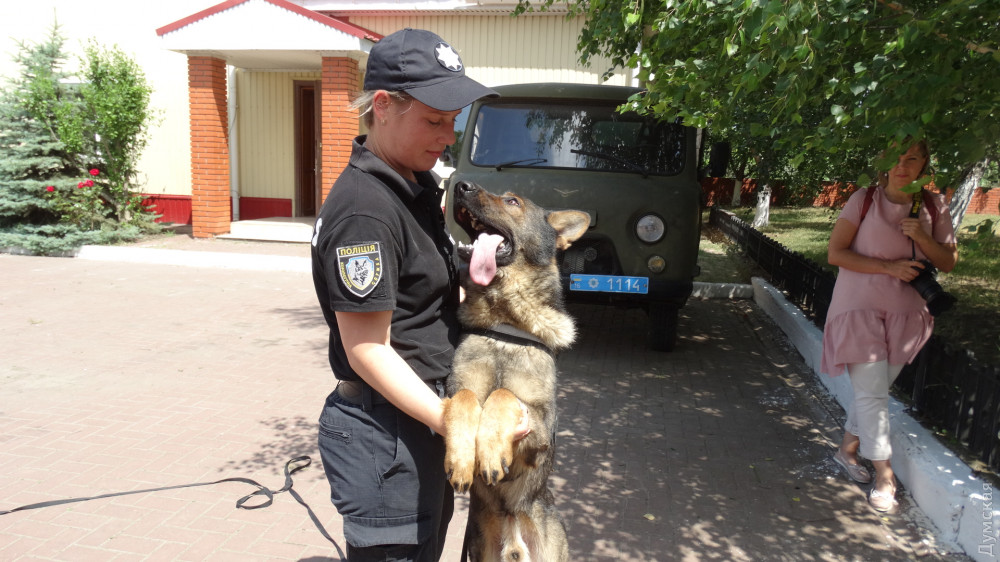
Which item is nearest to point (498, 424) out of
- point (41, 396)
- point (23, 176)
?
point (41, 396)

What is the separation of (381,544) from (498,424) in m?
0.47

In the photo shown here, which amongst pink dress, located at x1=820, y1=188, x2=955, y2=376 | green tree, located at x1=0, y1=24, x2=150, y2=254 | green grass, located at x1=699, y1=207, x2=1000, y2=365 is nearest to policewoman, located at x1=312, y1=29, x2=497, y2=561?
green grass, located at x1=699, y1=207, x2=1000, y2=365

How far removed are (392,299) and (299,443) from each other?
3430 mm

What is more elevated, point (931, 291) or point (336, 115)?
point (336, 115)

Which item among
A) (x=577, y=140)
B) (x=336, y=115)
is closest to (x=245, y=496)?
(x=577, y=140)

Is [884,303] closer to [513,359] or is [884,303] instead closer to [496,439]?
[513,359]

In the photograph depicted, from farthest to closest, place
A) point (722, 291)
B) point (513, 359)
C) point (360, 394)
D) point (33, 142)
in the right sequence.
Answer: point (33, 142) < point (722, 291) < point (513, 359) < point (360, 394)

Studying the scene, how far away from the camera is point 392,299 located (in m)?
1.65

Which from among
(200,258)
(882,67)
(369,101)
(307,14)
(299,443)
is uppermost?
(307,14)

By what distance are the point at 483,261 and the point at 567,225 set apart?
2.38ft

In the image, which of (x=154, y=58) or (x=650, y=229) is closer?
(x=650, y=229)

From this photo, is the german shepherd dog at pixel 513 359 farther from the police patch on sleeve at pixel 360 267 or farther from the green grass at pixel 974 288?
the green grass at pixel 974 288

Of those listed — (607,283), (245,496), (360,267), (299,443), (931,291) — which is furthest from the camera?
(607,283)

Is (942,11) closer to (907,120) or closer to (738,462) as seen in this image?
(907,120)
